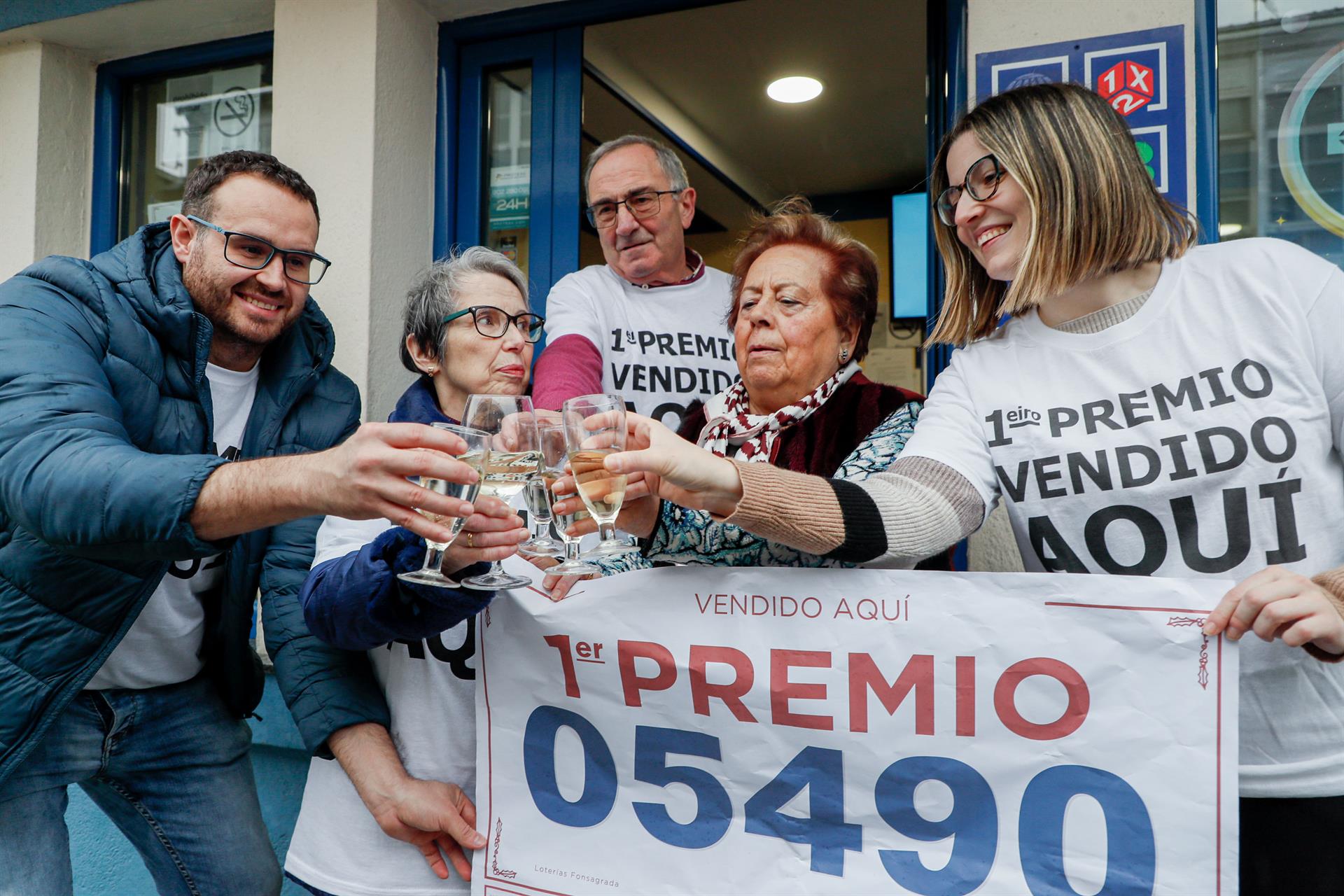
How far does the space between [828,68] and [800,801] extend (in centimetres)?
432

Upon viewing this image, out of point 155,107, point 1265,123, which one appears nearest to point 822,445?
point 1265,123

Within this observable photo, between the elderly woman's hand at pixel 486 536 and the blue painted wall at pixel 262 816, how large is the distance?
1622mm

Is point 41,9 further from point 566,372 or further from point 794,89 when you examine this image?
point 794,89

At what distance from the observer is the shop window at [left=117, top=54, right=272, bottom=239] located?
12.1 feet

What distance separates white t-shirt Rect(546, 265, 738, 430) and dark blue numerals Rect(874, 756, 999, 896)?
132cm

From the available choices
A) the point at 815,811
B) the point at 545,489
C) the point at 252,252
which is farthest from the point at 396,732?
the point at 252,252

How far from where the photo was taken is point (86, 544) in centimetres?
153

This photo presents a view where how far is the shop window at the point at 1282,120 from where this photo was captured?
7.69 ft

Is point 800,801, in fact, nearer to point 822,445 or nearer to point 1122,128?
point 822,445

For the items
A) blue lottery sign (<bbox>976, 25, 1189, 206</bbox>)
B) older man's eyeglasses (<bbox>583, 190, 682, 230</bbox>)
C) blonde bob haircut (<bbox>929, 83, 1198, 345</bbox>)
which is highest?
blue lottery sign (<bbox>976, 25, 1189, 206</bbox>)

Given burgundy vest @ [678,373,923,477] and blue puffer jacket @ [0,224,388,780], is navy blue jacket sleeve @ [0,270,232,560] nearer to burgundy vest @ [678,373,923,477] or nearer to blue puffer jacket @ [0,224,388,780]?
blue puffer jacket @ [0,224,388,780]

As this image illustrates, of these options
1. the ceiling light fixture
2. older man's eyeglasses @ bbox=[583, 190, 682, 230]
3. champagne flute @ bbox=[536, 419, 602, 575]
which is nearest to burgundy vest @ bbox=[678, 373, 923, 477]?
champagne flute @ bbox=[536, 419, 602, 575]

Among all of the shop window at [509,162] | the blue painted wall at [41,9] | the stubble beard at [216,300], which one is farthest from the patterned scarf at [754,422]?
the blue painted wall at [41,9]

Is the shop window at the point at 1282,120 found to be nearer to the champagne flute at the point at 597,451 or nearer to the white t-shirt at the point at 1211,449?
the white t-shirt at the point at 1211,449
